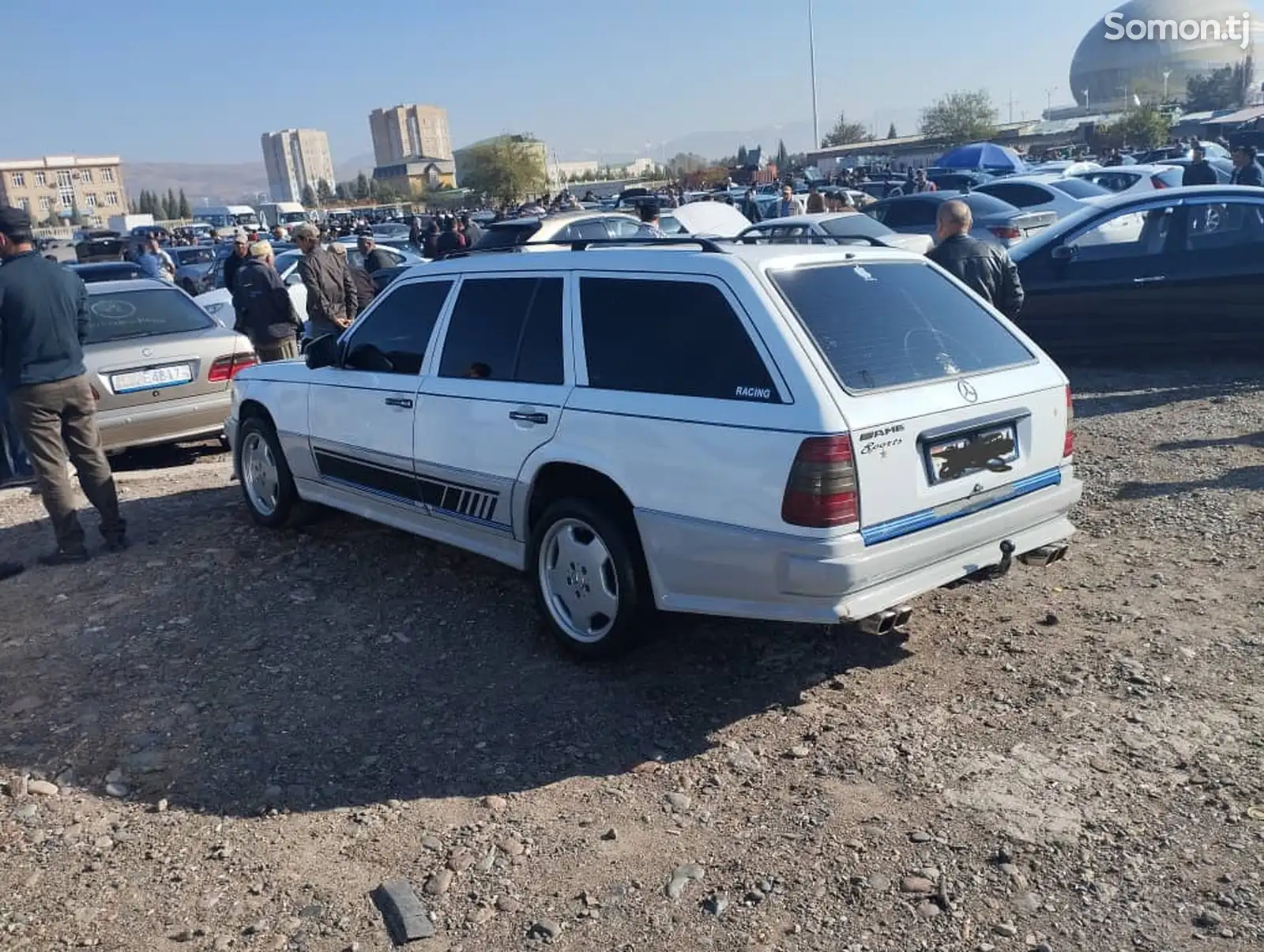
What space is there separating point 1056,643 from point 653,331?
2.13 m

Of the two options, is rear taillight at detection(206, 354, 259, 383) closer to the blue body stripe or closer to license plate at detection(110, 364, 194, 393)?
license plate at detection(110, 364, 194, 393)

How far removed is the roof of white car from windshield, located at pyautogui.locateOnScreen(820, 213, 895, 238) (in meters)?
10.1

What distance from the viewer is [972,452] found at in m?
4.17

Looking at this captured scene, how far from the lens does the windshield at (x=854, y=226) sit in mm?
15000

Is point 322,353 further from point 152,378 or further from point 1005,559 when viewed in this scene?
point 1005,559

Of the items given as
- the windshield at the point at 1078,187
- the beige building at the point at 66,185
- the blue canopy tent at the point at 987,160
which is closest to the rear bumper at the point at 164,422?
the windshield at the point at 1078,187

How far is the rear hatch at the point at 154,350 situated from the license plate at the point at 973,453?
6.80 metres

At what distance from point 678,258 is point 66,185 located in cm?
17527

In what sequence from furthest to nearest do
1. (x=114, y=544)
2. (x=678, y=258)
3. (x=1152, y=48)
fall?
(x=1152, y=48) → (x=114, y=544) → (x=678, y=258)

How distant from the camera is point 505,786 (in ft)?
12.6

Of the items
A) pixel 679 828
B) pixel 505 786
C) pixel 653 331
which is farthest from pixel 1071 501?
pixel 505 786

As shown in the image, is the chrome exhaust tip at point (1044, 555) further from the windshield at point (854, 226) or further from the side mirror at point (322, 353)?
the windshield at point (854, 226)

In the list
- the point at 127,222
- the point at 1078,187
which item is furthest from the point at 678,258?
the point at 127,222

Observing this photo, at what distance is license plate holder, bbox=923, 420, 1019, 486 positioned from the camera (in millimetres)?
4020
